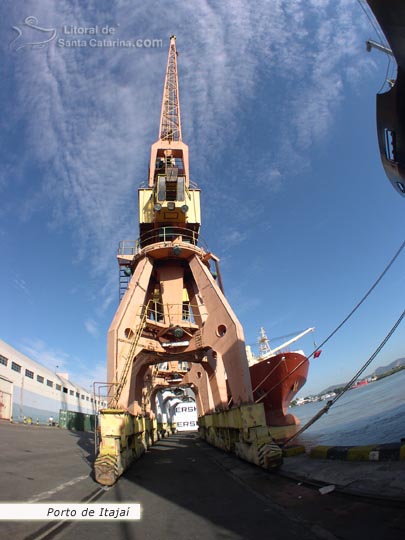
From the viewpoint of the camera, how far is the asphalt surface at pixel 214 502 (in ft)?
18.4

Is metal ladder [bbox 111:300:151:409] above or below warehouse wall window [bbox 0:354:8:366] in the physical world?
below

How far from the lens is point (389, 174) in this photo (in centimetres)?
1117

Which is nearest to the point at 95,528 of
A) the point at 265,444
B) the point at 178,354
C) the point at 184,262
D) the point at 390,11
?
the point at 265,444

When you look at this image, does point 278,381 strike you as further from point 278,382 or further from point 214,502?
point 214,502

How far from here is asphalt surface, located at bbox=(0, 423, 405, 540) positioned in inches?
220

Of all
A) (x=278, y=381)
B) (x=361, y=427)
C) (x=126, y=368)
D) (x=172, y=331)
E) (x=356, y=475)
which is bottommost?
(x=361, y=427)

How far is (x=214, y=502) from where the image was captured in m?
8.12

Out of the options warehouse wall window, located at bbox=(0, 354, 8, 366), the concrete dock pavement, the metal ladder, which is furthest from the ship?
warehouse wall window, located at bbox=(0, 354, 8, 366)

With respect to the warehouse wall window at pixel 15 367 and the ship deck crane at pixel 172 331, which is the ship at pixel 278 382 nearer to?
the ship deck crane at pixel 172 331

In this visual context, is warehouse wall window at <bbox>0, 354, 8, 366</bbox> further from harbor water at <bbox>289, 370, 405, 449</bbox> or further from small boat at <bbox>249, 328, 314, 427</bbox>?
harbor water at <bbox>289, 370, 405, 449</bbox>

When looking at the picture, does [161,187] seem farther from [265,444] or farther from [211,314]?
[265,444]

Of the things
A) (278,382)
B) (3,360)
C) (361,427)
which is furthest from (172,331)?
(3,360)

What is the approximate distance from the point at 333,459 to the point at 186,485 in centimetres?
478

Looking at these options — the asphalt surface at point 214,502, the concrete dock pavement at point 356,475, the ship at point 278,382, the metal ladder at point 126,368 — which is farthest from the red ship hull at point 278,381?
the concrete dock pavement at point 356,475
